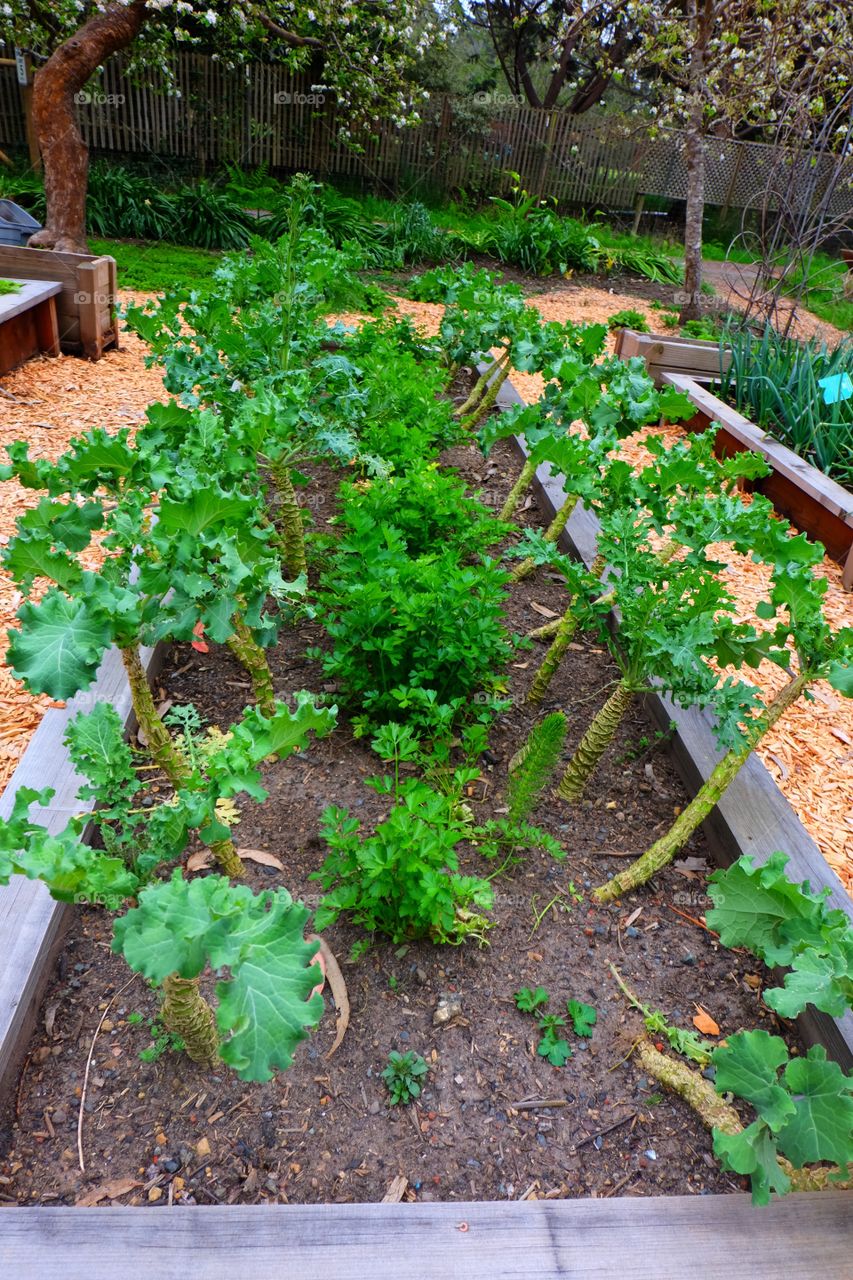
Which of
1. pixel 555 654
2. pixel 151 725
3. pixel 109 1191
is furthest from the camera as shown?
pixel 555 654

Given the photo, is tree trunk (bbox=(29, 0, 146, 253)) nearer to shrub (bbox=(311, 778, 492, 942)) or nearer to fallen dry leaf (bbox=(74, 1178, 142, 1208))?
shrub (bbox=(311, 778, 492, 942))

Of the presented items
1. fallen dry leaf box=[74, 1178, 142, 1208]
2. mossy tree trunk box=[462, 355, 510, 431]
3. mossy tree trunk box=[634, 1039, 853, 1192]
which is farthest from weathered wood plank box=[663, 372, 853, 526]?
fallen dry leaf box=[74, 1178, 142, 1208]

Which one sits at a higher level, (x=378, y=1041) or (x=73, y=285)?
(x=73, y=285)

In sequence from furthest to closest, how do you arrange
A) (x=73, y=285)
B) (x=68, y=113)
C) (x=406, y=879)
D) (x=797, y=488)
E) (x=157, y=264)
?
(x=157, y=264) → (x=68, y=113) → (x=73, y=285) → (x=797, y=488) → (x=406, y=879)

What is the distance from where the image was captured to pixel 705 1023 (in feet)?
5.99

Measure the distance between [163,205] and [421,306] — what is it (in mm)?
3945

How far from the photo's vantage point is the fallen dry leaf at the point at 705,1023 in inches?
71.3

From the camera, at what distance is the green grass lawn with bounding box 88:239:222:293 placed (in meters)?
7.57

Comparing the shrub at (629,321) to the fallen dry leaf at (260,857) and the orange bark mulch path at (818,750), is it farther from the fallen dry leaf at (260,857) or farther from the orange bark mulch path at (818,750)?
the fallen dry leaf at (260,857)

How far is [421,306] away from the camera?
896 cm

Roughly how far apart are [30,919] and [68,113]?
803cm

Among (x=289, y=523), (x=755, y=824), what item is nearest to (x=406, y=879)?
(x=755, y=824)

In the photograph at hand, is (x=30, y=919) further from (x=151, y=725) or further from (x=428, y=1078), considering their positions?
(x=428, y=1078)

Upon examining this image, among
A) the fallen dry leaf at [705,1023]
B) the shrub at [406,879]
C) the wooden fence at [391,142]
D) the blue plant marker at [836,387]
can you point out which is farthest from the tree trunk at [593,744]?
the wooden fence at [391,142]
